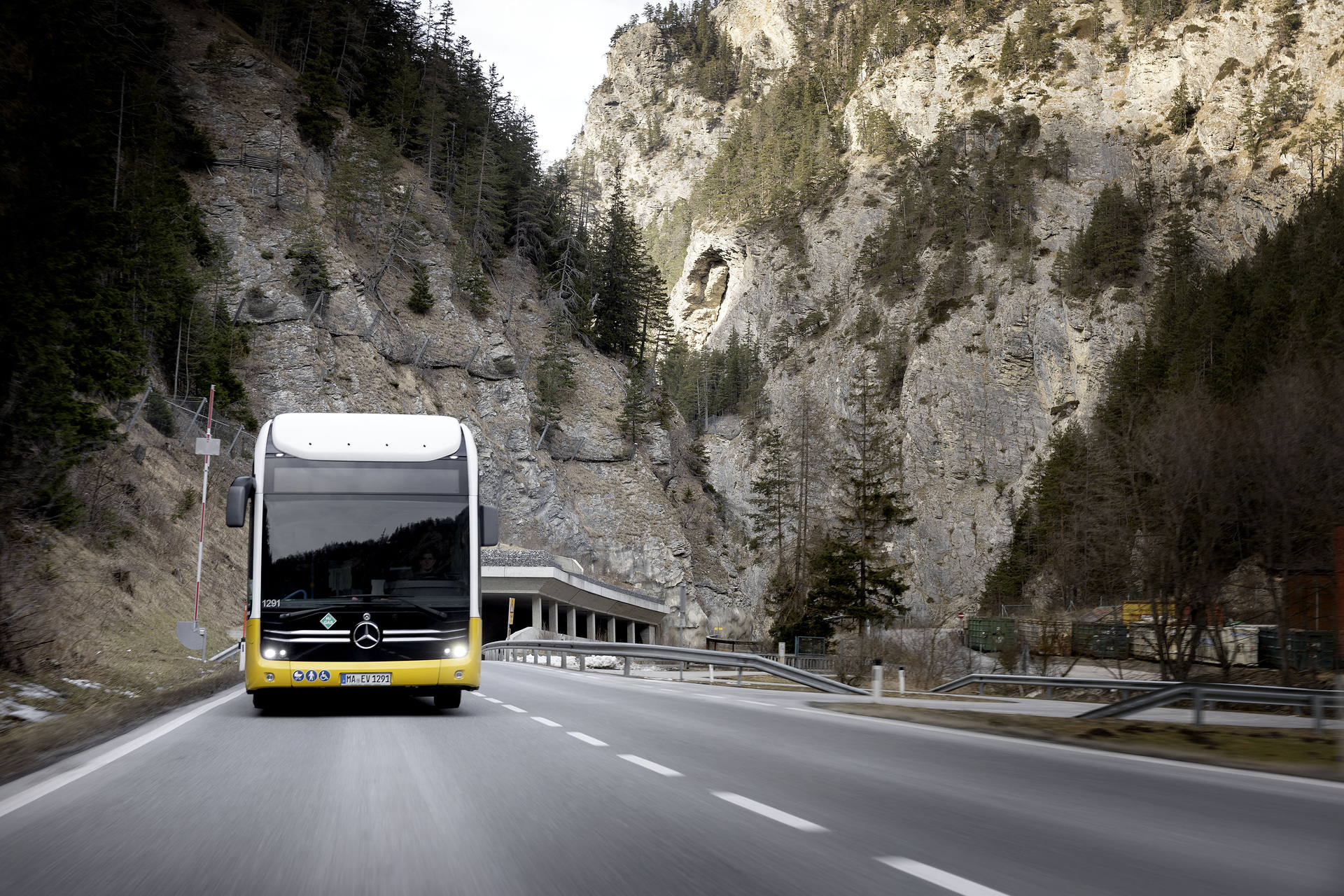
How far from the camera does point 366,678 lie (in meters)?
12.5

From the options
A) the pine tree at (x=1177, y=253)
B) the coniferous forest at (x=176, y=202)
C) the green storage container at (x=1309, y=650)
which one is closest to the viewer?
the coniferous forest at (x=176, y=202)

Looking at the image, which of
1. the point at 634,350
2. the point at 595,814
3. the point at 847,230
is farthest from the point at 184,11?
the point at 595,814

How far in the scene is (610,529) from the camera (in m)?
78.6

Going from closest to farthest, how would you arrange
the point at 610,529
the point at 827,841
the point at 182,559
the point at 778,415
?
the point at 827,841
the point at 182,559
the point at 610,529
the point at 778,415

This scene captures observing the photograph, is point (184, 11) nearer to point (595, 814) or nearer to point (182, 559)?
point (182, 559)

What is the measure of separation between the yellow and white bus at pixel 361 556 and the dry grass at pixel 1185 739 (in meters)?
6.60

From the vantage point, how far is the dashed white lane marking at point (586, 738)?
10270 millimetres

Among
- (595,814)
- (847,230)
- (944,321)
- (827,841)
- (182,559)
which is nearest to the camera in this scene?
(827,841)

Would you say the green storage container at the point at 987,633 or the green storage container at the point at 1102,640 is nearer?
the green storage container at the point at 1102,640

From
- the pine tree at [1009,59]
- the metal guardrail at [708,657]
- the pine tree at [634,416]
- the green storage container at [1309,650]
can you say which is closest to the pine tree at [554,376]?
the pine tree at [634,416]

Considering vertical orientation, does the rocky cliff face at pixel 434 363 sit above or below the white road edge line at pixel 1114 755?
above

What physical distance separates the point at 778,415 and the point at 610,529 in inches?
1950

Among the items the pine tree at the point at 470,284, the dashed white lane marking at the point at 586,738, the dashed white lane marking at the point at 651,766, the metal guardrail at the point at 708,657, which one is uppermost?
the pine tree at the point at 470,284

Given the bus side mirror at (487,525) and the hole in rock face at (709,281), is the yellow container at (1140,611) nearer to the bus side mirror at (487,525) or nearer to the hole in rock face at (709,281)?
the bus side mirror at (487,525)
